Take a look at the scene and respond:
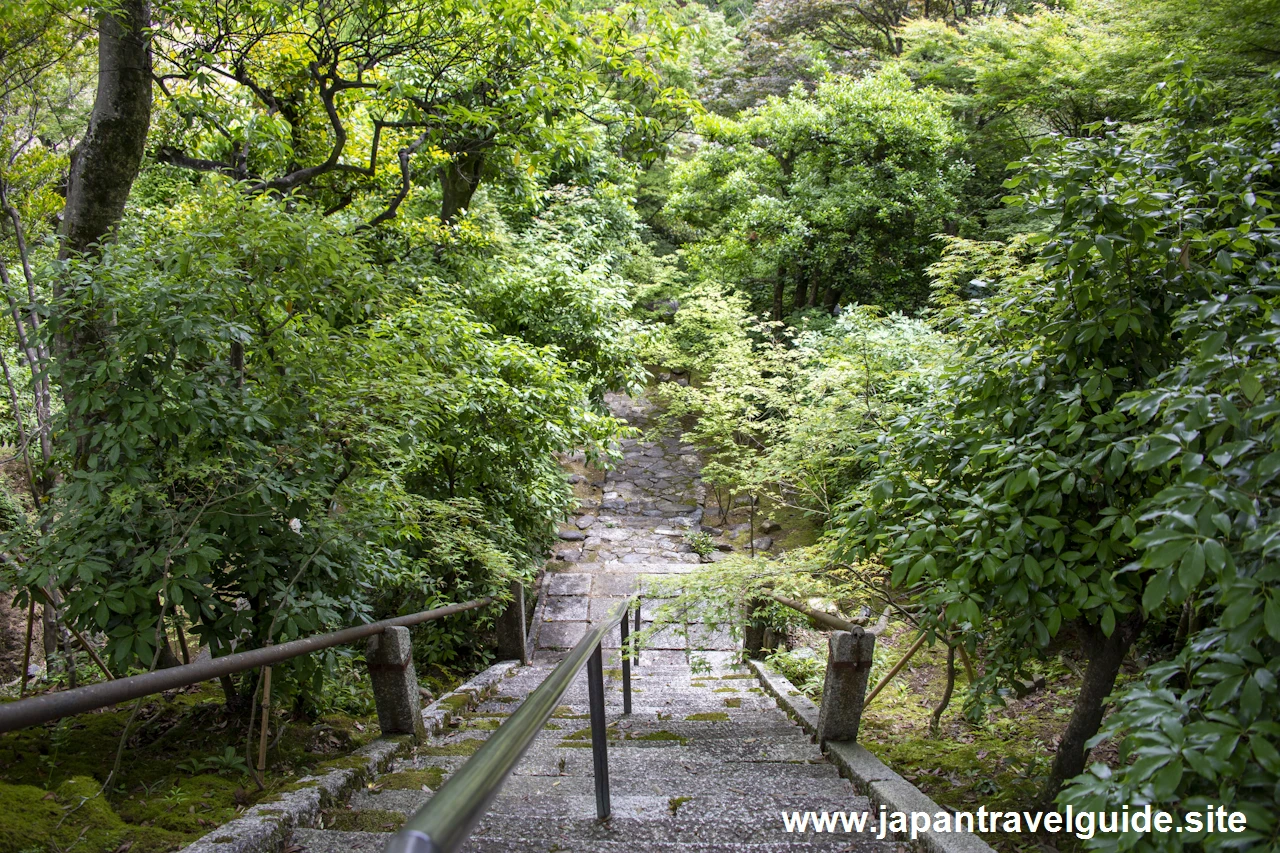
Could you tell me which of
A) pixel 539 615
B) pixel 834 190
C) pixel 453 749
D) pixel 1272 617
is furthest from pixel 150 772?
pixel 834 190

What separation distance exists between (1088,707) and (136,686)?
3.12 metres

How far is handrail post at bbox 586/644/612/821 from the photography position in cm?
A: 227

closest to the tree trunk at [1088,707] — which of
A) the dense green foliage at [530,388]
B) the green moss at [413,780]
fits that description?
the dense green foliage at [530,388]

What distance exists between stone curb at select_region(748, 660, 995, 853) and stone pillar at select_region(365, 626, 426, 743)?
6.29 feet

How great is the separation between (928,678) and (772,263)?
798 cm

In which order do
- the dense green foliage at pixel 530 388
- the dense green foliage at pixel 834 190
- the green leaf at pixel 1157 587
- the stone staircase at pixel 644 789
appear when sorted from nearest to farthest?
the green leaf at pixel 1157 587, the dense green foliage at pixel 530 388, the stone staircase at pixel 644 789, the dense green foliage at pixel 834 190

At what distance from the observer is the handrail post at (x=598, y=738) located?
2.27 metres

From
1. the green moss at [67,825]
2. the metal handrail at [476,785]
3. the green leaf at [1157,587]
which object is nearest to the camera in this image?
the metal handrail at [476,785]

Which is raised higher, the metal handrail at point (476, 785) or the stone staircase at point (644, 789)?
the metal handrail at point (476, 785)

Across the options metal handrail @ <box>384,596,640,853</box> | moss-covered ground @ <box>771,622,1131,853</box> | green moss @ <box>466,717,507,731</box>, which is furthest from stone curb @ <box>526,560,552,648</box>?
metal handrail @ <box>384,596,640,853</box>

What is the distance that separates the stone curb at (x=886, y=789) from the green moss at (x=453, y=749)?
1.64m

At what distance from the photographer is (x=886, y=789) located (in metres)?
2.62

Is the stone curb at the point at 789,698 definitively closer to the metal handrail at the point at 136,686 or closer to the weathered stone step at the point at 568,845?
the weathered stone step at the point at 568,845

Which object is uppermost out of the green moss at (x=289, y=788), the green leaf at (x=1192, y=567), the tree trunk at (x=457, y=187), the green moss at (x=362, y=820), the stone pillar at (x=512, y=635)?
the tree trunk at (x=457, y=187)
